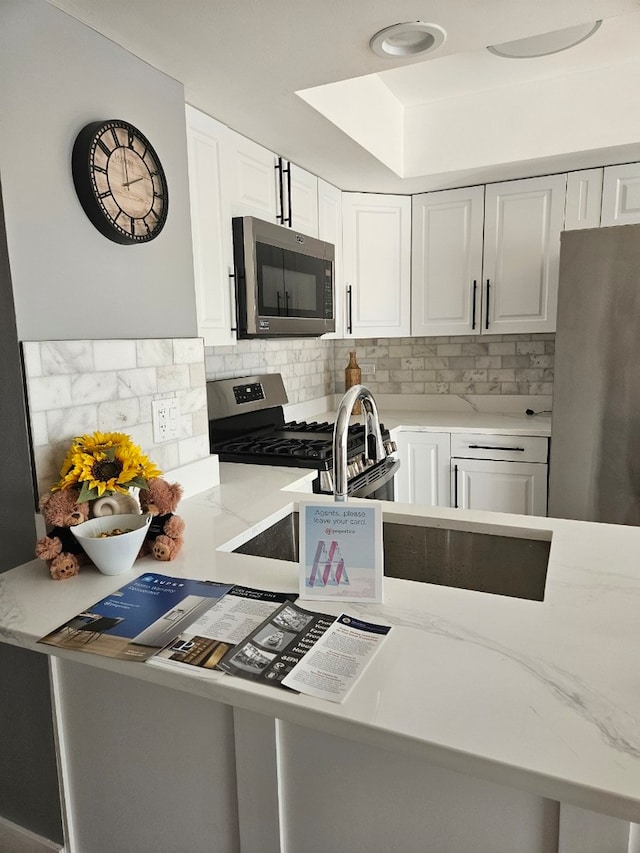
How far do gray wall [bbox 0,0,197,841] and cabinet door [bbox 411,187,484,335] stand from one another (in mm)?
2013

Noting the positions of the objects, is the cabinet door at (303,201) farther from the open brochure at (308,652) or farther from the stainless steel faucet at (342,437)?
the open brochure at (308,652)

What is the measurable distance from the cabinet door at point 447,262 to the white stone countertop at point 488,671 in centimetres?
211

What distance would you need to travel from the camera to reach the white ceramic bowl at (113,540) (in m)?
1.25

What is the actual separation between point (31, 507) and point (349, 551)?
81 cm

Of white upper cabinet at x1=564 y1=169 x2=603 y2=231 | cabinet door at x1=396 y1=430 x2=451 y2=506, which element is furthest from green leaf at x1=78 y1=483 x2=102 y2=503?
white upper cabinet at x1=564 y1=169 x2=603 y2=231

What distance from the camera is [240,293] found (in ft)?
7.38

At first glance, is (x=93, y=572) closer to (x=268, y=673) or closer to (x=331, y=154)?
(x=268, y=673)

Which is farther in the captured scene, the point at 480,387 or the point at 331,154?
the point at 480,387


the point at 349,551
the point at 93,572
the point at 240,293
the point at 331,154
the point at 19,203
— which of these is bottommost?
the point at 93,572

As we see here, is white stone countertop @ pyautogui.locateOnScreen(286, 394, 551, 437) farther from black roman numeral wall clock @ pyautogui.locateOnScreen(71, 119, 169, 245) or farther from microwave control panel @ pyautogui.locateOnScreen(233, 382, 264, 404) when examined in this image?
black roman numeral wall clock @ pyautogui.locateOnScreen(71, 119, 169, 245)

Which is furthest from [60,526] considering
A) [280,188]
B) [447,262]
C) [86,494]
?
[447,262]

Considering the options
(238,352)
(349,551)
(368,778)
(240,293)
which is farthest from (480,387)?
(368,778)

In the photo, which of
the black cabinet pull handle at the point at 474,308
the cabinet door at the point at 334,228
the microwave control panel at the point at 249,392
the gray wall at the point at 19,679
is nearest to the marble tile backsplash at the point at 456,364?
the black cabinet pull handle at the point at 474,308

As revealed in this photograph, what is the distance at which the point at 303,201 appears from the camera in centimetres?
277
